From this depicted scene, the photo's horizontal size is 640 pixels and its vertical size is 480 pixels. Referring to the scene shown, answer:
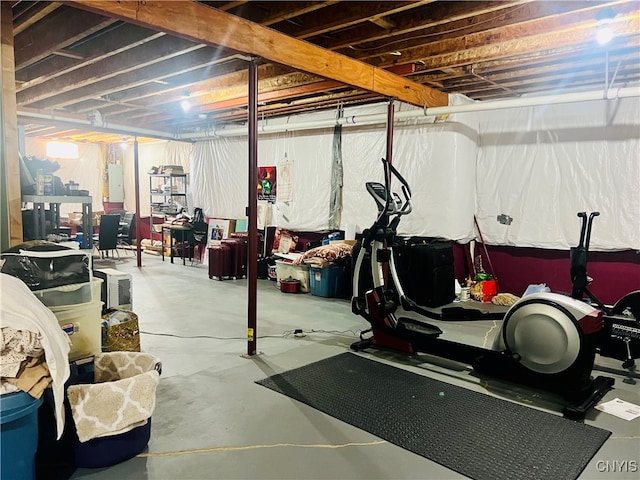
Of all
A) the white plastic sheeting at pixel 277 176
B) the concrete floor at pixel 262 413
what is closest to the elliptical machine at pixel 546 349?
the concrete floor at pixel 262 413

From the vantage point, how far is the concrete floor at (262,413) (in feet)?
7.61

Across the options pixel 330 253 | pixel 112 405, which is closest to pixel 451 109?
pixel 330 253

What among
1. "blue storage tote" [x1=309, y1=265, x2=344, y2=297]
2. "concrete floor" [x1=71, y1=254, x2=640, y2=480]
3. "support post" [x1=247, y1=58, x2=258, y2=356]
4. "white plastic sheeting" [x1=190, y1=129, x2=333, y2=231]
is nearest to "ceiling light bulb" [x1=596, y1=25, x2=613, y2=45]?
"concrete floor" [x1=71, y1=254, x2=640, y2=480]

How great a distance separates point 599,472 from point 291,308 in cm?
385

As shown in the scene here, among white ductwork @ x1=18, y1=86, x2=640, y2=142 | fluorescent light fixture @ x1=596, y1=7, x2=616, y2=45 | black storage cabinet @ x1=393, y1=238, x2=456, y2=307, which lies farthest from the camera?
black storage cabinet @ x1=393, y1=238, x2=456, y2=307

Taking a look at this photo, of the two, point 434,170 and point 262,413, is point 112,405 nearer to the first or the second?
point 262,413

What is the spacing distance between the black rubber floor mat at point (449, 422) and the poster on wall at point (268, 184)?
5009 millimetres

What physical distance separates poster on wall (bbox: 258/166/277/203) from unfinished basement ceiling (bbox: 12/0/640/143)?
1.69m

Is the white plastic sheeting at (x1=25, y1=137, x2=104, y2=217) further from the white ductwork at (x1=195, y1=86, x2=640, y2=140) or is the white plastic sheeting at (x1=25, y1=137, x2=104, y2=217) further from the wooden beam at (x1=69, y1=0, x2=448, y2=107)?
the wooden beam at (x1=69, y1=0, x2=448, y2=107)

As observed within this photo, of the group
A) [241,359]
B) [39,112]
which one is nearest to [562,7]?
[241,359]

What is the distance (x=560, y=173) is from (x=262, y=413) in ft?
15.7

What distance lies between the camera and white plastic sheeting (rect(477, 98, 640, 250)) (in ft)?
17.3

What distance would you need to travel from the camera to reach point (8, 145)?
3027mm

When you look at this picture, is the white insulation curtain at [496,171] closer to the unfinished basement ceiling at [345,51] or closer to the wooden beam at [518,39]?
the unfinished basement ceiling at [345,51]
